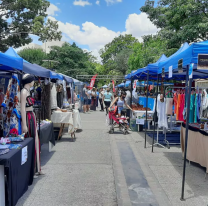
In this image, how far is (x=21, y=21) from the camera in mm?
23594

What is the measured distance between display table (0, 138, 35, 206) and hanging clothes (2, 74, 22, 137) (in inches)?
15.1

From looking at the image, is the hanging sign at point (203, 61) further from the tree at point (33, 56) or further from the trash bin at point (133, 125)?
the tree at point (33, 56)

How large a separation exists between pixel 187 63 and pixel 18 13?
74.3ft

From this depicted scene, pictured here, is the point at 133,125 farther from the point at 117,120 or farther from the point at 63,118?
the point at 63,118

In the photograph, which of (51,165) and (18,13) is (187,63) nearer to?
(51,165)

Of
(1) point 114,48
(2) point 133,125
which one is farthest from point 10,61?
(1) point 114,48

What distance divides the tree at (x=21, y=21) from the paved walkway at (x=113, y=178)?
1746cm

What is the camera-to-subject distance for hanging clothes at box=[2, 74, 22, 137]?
13.7 ft

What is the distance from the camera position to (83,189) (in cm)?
431

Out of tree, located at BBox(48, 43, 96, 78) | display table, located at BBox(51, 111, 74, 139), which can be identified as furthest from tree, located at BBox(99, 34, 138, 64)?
display table, located at BBox(51, 111, 74, 139)

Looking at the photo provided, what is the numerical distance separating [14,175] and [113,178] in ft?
7.18

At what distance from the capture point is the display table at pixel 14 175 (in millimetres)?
3184

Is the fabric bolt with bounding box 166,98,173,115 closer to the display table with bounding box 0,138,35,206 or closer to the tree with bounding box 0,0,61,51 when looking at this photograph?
the display table with bounding box 0,138,35,206

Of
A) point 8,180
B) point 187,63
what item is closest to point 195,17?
point 187,63
